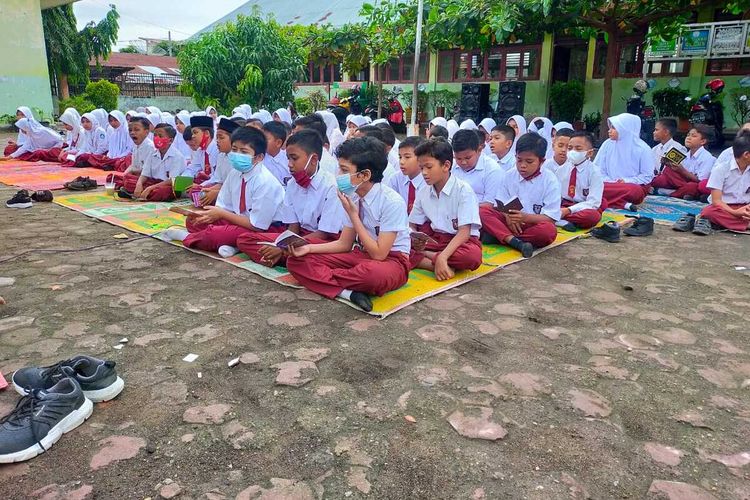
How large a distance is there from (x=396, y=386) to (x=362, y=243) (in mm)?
1208

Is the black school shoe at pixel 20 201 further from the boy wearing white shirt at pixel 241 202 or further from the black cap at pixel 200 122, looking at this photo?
the boy wearing white shirt at pixel 241 202

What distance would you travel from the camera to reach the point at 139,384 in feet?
7.80

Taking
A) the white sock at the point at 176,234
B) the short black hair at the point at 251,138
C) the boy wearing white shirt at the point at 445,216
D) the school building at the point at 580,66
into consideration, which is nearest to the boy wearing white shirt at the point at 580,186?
the boy wearing white shirt at the point at 445,216

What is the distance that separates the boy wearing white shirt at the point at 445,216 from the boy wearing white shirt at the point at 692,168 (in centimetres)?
426

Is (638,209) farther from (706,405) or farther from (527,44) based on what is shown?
(527,44)

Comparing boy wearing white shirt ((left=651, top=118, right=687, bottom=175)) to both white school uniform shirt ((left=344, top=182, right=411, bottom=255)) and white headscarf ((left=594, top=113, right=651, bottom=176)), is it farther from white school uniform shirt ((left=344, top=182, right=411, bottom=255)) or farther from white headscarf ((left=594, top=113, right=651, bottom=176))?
white school uniform shirt ((left=344, top=182, right=411, bottom=255))

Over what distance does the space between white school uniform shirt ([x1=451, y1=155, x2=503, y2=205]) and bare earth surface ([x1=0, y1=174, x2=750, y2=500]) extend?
45.3 inches

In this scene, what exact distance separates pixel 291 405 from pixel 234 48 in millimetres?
12620

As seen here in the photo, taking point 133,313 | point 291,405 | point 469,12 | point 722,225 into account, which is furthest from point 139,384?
point 469,12

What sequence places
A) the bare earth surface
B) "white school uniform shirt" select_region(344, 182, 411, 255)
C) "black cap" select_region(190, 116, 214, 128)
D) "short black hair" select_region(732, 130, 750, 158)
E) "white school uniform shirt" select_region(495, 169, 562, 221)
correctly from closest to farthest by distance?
the bare earth surface < "white school uniform shirt" select_region(344, 182, 411, 255) < "white school uniform shirt" select_region(495, 169, 562, 221) < "short black hair" select_region(732, 130, 750, 158) < "black cap" select_region(190, 116, 214, 128)

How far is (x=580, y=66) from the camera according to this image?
15547 millimetres

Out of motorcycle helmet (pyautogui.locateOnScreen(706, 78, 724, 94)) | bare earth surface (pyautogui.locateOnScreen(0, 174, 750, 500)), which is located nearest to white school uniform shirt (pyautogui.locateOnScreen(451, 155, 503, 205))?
bare earth surface (pyautogui.locateOnScreen(0, 174, 750, 500))

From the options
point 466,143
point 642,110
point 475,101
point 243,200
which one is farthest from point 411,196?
point 475,101

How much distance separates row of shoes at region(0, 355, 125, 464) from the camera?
190cm
